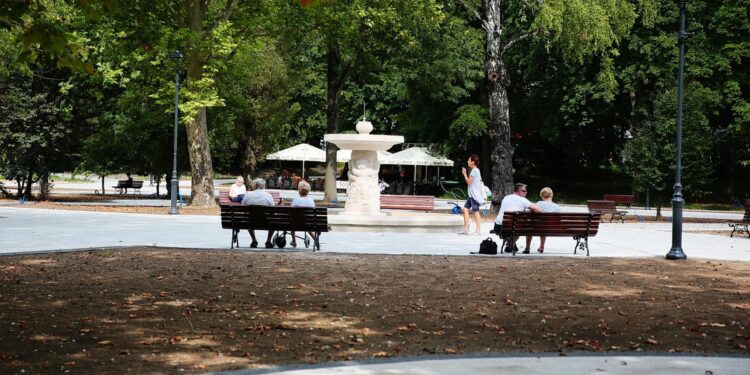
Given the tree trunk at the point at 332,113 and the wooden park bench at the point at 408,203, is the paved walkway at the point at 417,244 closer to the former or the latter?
the wooden park bench at the point at 408,203

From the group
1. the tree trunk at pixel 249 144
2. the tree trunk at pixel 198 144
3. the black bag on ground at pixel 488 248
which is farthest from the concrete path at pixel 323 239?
the tree trunk at pixel 249 144

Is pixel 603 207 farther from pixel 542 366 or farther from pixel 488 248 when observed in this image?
pixel 542 366

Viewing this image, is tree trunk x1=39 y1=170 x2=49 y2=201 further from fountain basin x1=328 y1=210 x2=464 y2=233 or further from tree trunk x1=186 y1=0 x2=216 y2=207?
fountain basin x1=328 y1=210 x2=464 y2=233

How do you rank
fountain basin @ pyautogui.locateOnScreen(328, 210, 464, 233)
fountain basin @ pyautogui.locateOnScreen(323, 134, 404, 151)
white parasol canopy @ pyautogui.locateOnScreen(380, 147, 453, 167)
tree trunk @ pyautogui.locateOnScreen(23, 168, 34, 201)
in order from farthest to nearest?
1. white parasol canopy @ pyautogui.locateOnScreen(380, 147, 453, 167)
2. tree trunk @ pyautogui.locateOnScreen(23, 168, 34, 201)
3. fountain basin @ pyautogui.locateOnScreen(323, 134, 404, 151)
4. fountain basin @ pyautogui.locateOnScreen(328, 210, 464, 233)

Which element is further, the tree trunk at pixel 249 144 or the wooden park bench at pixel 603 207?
the tree trunk at pixel 249 144

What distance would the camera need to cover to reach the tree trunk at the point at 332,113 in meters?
37.9

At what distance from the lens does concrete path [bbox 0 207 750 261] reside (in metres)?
17.5

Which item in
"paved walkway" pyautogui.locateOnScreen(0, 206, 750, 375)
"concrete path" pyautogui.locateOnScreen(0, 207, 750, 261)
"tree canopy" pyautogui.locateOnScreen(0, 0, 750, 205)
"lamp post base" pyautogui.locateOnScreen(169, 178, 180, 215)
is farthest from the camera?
"tree canopy" pyautogui.locateOnScreen(0, 0, 750, 205)

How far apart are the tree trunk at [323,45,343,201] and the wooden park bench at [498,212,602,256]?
21416 millimetres

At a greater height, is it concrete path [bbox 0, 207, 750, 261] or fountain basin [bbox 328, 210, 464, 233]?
fountain basin [bbox 328, 210, 464, 233]

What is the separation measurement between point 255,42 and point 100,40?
517 centimetres

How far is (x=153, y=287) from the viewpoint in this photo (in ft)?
38.6

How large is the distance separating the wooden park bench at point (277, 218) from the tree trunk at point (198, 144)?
1509 centimetres

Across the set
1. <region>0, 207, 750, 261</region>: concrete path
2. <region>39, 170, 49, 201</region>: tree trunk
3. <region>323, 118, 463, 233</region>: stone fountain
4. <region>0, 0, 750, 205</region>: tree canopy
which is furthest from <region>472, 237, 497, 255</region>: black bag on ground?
<region>39, 170, 49, 201</region>: tree trunk
